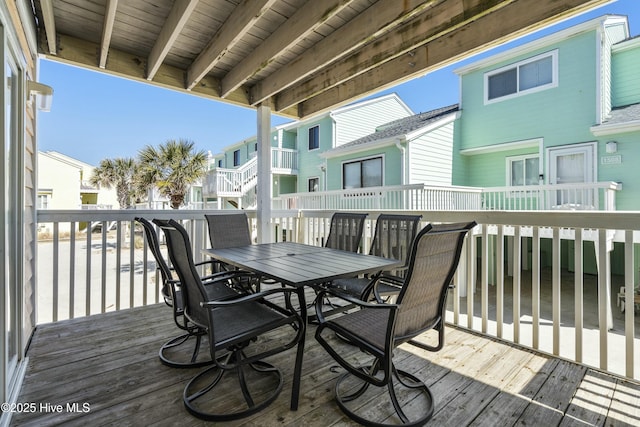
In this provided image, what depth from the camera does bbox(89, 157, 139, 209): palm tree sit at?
16297mm

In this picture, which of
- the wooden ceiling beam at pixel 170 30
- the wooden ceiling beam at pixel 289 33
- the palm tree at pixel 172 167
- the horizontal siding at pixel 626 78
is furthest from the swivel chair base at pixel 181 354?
the palm tree at pixel 172 167

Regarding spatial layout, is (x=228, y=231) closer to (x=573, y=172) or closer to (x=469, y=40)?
(x=469, y=40)

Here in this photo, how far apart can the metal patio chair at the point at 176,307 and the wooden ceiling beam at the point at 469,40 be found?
2.71m

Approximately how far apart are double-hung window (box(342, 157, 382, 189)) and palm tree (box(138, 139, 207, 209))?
595 cm

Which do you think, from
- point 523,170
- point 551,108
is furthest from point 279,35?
point 523,170

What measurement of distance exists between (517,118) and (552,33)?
2.10 metres

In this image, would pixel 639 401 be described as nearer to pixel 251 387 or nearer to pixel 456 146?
pixel 251 387

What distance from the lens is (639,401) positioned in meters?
1.91

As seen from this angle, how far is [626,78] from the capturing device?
25.9ft

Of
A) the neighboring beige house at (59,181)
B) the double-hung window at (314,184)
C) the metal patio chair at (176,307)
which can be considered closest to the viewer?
the metal patio chair at (176,307)

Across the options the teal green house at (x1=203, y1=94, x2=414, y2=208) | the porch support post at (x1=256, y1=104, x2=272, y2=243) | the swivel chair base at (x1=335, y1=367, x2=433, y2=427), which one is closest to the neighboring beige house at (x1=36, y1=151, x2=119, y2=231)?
the teal green house at (x1=203, y1=94, x2=414, y2=208)

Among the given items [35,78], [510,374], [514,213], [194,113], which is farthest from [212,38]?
[194,113]

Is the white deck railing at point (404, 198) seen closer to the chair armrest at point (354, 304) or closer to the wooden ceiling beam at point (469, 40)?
the wooden ceiling beam at point (469, 40)

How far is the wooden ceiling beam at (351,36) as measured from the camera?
2.33m
